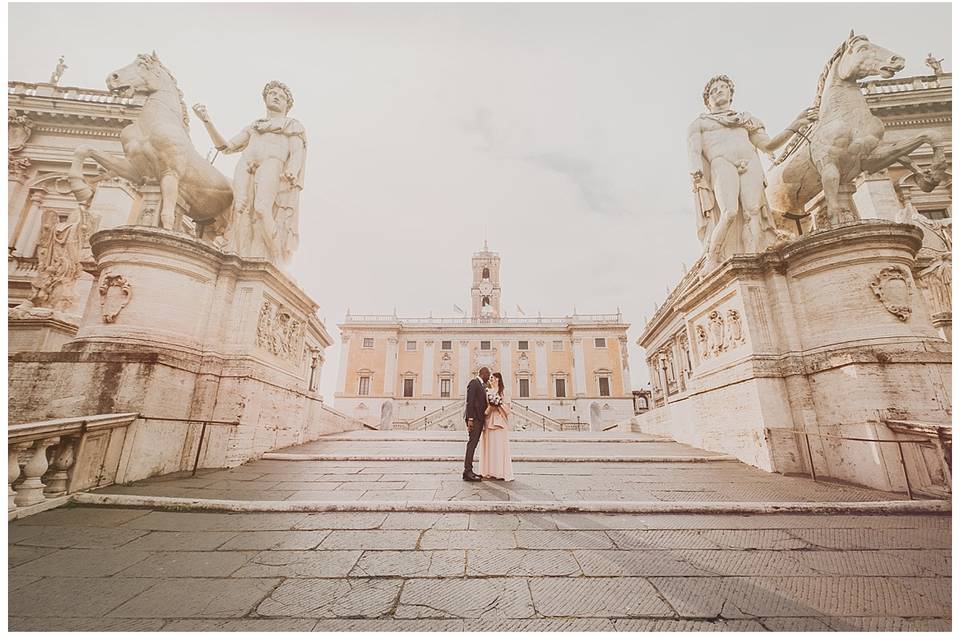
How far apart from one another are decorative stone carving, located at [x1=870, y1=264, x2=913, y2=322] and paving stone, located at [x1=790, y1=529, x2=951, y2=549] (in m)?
2.90

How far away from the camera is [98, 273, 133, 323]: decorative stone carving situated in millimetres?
4828

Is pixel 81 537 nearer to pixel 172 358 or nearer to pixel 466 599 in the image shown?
pixel 172 358

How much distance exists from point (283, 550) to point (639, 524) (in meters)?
2.56

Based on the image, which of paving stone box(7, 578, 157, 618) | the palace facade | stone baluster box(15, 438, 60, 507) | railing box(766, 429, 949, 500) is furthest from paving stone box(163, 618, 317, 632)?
the palace facade

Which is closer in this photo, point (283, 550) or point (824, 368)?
point (283, 550)

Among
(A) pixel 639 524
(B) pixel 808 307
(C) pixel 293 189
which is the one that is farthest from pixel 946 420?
(C) pixel 293 189

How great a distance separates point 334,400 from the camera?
1554 inches

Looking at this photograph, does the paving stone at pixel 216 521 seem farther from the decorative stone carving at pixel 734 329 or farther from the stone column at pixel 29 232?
the stone column at pixel 29 232

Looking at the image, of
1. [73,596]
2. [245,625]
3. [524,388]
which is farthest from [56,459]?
[524,388]

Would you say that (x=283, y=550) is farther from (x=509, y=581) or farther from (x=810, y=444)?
(x=810, y=444)

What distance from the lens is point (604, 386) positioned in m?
39.3

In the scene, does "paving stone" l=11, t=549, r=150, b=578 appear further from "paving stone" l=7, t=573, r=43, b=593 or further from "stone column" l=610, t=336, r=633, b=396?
"stone column" l=610, t=336, r=633, b=396

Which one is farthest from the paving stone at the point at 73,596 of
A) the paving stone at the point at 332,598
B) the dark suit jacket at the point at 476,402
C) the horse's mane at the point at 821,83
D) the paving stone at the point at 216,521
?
the horse's mane at the point at 821,83

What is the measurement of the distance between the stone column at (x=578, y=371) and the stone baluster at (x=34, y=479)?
3884 centimetres
